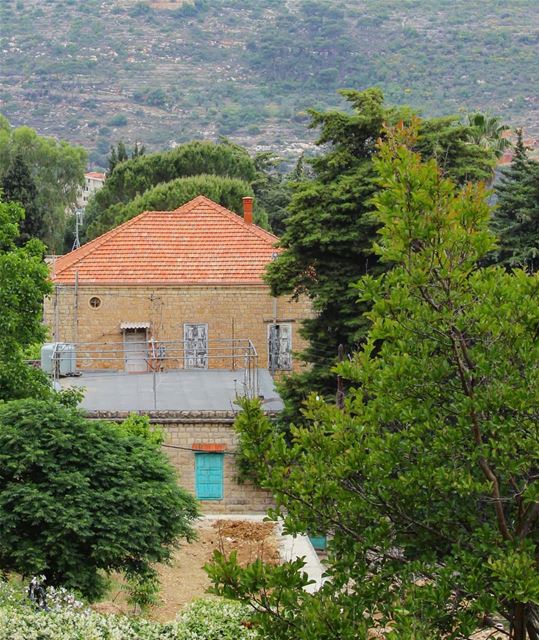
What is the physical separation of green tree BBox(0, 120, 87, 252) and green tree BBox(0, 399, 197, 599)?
7376cm

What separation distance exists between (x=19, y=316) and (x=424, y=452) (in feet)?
42.1

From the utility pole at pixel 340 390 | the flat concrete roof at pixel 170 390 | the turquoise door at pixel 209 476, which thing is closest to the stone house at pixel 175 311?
the flat concrete roof at pixel 170 390

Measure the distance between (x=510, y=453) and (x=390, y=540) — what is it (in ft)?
4.55

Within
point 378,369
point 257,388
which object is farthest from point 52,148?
point 378,369

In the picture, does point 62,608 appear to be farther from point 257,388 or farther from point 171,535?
point 257,388

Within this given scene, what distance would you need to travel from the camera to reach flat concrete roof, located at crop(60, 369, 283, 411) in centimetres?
3162

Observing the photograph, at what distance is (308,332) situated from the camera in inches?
1266

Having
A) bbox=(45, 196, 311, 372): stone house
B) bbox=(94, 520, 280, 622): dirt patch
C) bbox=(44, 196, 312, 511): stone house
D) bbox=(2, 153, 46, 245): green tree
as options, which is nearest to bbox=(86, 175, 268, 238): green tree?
bbox=(2, 153, 46, 245): green tree

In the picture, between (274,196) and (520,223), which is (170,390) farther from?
(274,196)

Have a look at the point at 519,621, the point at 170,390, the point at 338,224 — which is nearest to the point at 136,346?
the point at 170,390

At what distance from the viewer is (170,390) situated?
34.4 meters

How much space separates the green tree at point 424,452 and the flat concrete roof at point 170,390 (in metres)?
18.4

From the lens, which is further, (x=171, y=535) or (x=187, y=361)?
(x=187, y=361)

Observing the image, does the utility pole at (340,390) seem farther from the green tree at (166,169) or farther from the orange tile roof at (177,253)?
the green tree at (166,169)
